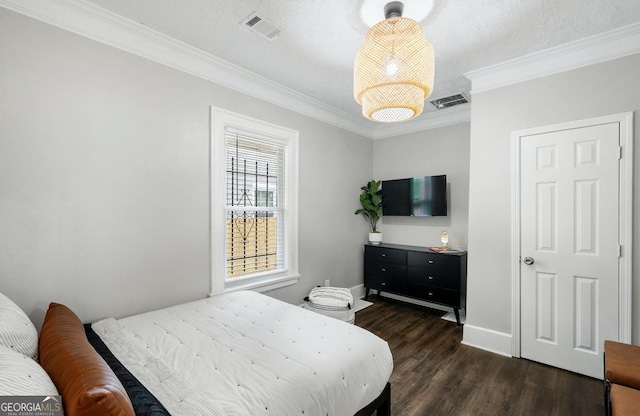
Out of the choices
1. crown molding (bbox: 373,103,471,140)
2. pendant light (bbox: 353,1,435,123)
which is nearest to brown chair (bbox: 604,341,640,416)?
pendant light (bbox: 353,1,435,123)

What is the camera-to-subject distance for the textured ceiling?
2018 millimetres

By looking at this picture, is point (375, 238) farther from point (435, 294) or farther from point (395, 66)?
point (395, 66)

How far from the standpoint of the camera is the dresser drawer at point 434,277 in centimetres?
A: 355

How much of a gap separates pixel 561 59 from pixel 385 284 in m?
3.14

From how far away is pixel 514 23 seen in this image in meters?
2.21

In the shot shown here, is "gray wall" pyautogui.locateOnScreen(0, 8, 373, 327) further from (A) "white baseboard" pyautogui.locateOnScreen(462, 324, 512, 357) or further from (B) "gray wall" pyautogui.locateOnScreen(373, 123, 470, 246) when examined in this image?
(A) "white baseboard" pyautogui.locateOnScreen(462, 324, 512, 357)

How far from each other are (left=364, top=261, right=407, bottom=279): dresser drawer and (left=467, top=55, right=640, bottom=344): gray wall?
3.38 ft

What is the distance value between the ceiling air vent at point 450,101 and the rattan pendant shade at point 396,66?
209cm

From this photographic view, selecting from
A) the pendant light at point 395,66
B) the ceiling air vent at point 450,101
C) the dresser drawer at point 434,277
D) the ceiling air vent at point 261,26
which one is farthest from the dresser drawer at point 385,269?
the ceiling air vent at point 261,26

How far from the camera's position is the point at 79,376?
96 cm

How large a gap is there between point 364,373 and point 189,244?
72.0 inches

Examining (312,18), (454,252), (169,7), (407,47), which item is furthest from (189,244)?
(454,252)

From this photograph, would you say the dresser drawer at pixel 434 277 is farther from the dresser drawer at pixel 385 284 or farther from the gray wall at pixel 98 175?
the gray wall at pixel 98 175

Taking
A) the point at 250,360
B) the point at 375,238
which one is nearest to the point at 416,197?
the point at 375,238
